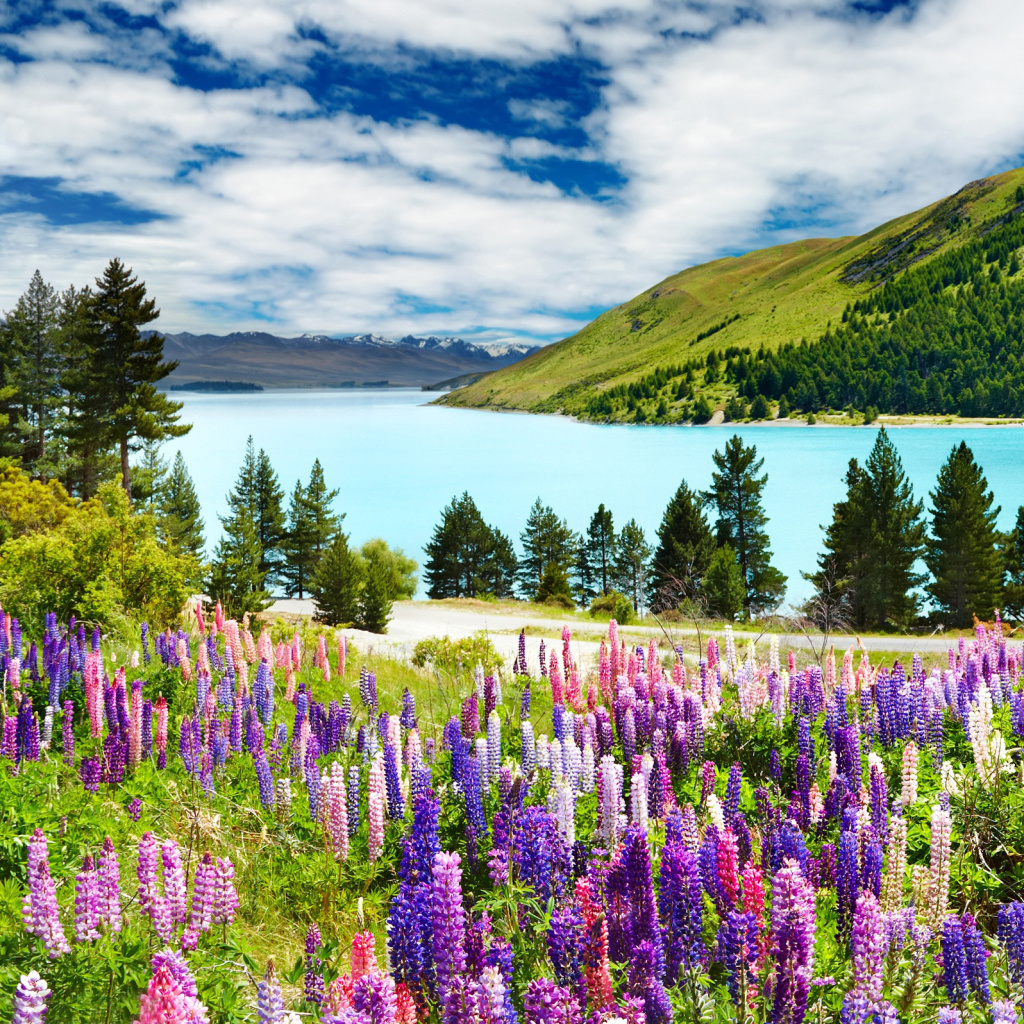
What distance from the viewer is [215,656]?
1064 centimetres

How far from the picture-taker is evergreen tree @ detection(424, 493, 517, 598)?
263ft

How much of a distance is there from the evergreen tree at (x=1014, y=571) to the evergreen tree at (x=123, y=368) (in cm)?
5791

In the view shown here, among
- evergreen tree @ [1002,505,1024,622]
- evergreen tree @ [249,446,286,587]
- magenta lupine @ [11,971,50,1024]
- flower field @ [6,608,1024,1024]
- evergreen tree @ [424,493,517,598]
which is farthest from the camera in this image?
evergreen tree @ [424,493,517,598]

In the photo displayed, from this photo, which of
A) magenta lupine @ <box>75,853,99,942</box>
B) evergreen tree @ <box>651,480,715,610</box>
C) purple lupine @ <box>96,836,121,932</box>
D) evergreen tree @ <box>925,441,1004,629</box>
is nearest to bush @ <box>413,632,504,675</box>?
purple lupine @ <box>96,836,121,932</box>

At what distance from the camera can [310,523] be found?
7644 cm

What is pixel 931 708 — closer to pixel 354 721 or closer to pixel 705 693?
pixel 705 693

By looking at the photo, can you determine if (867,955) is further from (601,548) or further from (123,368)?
(601,548)

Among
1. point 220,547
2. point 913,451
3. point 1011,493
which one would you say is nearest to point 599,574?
point 220,547

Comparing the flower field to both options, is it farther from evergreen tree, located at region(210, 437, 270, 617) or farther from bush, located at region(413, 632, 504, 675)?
evergreen tree, located at region(210, 437, 270, 617)

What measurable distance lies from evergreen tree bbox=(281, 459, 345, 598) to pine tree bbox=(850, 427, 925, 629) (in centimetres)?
4619

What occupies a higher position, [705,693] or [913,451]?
[913,451]

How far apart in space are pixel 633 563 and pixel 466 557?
17.0 m

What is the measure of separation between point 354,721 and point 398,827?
263 cm

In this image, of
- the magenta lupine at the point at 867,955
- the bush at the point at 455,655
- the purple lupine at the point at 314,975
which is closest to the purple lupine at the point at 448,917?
the purple lupine at the point at 314,975
